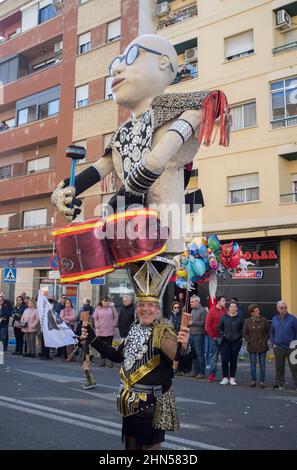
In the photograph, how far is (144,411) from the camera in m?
2.96

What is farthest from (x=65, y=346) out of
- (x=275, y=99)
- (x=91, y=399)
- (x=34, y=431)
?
(x=275, y=99)

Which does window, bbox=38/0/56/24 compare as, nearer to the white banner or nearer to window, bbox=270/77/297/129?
window, bbox=270/77/297/129

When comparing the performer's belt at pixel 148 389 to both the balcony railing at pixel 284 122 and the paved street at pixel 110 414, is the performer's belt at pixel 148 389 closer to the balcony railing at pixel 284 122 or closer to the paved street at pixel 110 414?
the paved street at pixel 110 414

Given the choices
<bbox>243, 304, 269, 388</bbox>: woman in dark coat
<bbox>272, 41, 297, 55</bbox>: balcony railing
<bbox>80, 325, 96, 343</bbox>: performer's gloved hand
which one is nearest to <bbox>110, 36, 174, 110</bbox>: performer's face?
<bbox>80, 325, 96, 343</bbox>: performer's gloved hand

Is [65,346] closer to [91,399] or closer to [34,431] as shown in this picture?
[91,399]

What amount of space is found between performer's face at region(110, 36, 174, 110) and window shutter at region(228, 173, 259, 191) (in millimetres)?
13794

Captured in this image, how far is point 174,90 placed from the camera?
19438mm

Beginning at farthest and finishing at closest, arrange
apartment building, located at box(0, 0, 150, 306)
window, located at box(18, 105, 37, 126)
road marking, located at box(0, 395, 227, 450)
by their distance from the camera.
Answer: window, located at box(18, 105, 37, 126)
apartment building, located at box(0, 0, 150, 306)
road marking, located at box(0, 395, 227, 450)

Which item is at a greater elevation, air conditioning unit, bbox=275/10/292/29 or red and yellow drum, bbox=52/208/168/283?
air conditioning unit, bbox=275/10/292/29

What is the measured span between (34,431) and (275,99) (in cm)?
1467

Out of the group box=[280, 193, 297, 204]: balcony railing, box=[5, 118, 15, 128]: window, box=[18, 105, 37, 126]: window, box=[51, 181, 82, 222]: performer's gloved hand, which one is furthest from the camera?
box=[5, 118, 15, 128]: window

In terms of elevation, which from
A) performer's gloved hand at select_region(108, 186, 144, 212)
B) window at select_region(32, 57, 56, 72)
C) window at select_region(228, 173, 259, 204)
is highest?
window at select_region(32, 57, 56, 72)

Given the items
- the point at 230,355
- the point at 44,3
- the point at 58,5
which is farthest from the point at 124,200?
the point at 44,3

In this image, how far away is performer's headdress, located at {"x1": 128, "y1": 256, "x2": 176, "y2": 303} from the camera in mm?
3197
